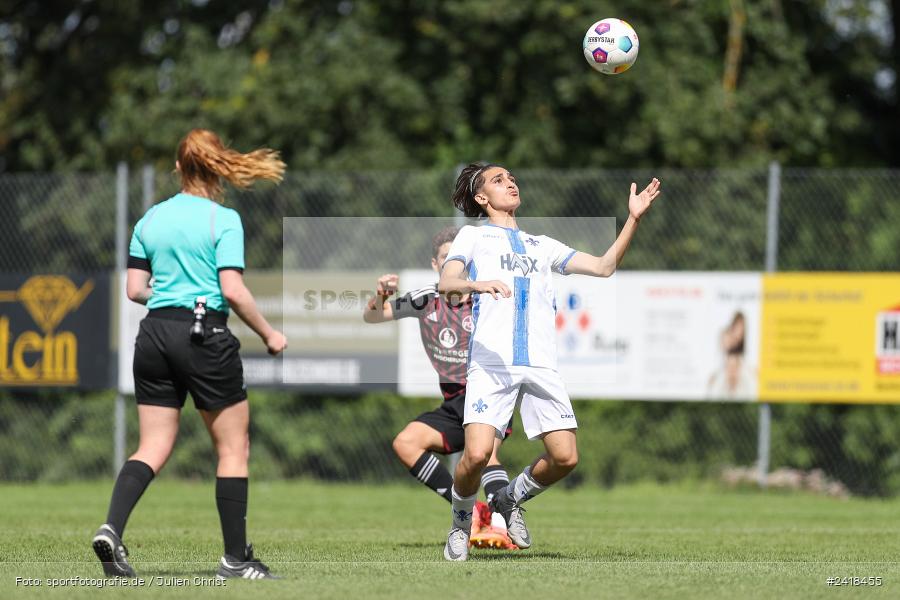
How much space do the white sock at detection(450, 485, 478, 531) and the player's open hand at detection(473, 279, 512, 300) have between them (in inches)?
51.1

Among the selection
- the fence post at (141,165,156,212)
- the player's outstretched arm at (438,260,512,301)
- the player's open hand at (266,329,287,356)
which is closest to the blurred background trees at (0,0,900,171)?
the fence post at (141,165,156,212)

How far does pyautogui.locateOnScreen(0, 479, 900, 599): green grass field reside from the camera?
5.77 metres

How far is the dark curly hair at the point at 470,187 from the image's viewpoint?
7.11 meters

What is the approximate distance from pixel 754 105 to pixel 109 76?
766cm

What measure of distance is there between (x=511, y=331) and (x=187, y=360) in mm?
1726

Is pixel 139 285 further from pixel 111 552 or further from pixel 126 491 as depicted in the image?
pixel 111 552

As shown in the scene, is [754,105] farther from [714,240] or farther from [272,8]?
[272,8]

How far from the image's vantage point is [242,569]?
19.5 feet

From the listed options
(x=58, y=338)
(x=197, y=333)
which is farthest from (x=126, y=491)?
(x=58, y=338)

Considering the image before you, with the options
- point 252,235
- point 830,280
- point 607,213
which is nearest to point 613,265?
point 830,280

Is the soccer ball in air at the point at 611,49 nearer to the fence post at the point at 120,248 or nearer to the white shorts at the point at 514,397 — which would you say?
the white shorts at the point at 514,397

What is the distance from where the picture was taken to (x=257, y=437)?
1422 centimetres

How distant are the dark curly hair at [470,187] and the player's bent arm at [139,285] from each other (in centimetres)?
185

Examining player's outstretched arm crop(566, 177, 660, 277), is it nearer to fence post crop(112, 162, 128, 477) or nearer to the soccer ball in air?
the soccer ball in air
